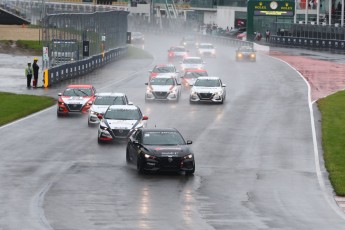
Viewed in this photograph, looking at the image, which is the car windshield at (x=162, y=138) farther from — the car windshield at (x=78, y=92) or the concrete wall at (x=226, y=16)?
the concrete wall at (x=226, y=16)

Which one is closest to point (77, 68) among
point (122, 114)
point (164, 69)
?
point (164, 69)

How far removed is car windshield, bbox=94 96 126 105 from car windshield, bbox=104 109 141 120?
5.64m

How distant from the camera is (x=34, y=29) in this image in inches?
5330

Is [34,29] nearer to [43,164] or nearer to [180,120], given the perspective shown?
[180,120]

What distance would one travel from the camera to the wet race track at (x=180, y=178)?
2255cm

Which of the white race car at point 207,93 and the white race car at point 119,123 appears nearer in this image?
the white race car at point 119,123

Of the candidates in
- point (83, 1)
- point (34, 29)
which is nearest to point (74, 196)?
point (34, 29)

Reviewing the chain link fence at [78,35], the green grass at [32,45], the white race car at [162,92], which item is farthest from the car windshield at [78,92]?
the green grass at [32,45]

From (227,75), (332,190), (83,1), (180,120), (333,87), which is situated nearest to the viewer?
(332,190)

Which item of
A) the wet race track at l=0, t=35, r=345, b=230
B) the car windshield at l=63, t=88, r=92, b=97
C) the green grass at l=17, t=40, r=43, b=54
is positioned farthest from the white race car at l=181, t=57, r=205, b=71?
the green grass at l=17, t=40, r=43, b=54

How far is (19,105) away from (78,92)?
4.66 metres

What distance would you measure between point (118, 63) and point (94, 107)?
47977 mm

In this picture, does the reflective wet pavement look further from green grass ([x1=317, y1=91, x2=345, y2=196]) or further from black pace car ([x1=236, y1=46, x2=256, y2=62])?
black pace car ([x1=236, y1=46, x2=256, y2=62])

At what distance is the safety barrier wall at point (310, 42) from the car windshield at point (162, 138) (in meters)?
91.4
